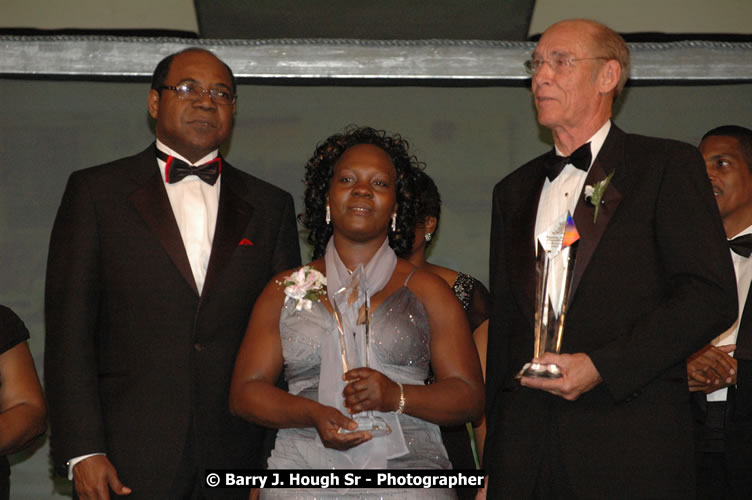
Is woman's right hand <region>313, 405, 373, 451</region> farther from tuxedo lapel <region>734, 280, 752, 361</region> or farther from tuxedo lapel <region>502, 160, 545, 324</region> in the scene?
tuxedo lapel <region>734, 280, 752, 361</region>

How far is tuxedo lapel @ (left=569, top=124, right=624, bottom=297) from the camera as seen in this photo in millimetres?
3117

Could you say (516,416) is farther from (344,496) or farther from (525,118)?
(525,118)

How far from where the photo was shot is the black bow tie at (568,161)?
3314mm

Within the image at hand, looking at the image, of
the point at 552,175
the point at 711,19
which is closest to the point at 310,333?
the point at 552,175

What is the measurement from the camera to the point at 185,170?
402cm

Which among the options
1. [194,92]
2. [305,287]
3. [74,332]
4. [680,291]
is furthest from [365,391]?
[194,92]

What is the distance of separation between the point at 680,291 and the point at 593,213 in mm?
395

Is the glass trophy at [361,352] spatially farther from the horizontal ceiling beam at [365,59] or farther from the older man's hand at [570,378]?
the horizontal ceiling beam at [365,59]

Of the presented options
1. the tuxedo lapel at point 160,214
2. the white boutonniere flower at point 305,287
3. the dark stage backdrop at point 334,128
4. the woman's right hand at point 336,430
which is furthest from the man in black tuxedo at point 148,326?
the dark stage backdrop at point 334,128

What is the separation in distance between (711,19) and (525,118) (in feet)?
4.55

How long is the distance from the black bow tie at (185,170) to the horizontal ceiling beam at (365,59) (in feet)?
7.75

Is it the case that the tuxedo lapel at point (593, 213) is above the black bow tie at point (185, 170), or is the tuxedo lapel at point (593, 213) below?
below

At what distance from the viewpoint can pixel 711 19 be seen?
6.31 meters

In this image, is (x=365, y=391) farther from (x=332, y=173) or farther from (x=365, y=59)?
(x=365, y=59)
